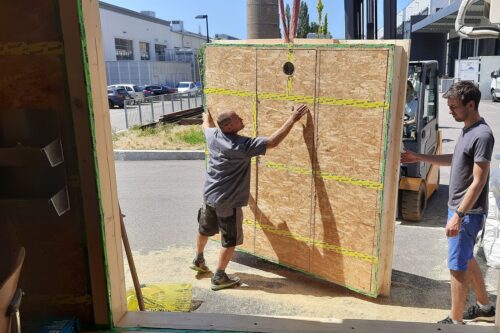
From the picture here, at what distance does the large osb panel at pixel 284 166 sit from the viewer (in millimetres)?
4508

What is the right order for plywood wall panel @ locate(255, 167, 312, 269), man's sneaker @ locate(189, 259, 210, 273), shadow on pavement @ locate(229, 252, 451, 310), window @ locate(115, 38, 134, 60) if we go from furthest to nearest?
window @ locate(115, 38, 134, 60) < man's sneaker @ locate(189, 259, 210, 273) < plywood wall panel @ locate(255, 167, 312, 269) < shadow on pavement @ locate(229, 252, 451, 310)

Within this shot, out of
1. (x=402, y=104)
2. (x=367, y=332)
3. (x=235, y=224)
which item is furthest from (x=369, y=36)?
(x=367, y=332)

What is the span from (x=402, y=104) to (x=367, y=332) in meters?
2.35

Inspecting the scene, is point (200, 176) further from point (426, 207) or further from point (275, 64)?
point (275, 64)

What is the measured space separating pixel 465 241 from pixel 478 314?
95 centimetres

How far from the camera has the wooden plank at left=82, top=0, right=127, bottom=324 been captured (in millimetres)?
2209

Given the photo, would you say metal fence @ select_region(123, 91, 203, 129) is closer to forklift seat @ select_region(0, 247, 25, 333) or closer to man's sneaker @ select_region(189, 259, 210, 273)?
man's sneaker @ select_region(189, 259, 210, 273)

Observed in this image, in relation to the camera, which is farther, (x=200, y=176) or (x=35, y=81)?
(x=200, y=176)

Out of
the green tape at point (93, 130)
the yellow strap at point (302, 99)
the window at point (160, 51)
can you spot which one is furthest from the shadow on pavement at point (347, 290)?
the window at point (160, 51)

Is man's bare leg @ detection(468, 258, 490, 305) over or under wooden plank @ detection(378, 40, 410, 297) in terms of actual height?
under

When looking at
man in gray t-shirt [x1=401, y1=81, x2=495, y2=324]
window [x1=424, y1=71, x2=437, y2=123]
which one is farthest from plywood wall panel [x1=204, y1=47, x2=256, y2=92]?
window [x1=424, y1=71, x2=437, y2=123]

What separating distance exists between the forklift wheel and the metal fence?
12.0 m

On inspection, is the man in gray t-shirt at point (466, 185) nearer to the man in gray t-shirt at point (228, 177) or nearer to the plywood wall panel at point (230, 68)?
the man in gray t-shirt at point (228, 177)

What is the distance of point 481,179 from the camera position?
3514mm
